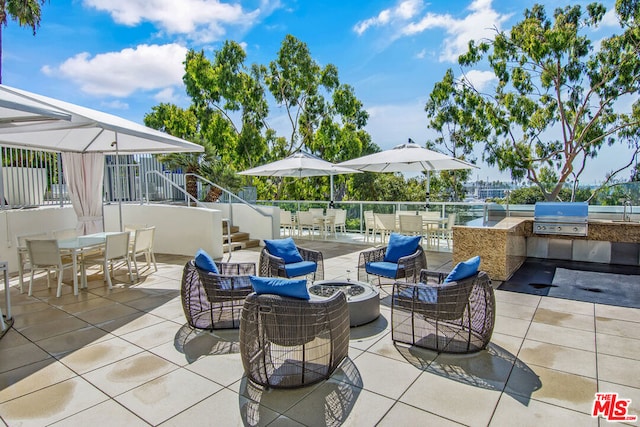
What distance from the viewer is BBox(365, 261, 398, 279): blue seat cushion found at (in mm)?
4586

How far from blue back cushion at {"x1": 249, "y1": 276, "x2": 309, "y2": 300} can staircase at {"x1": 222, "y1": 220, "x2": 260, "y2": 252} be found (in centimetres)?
606

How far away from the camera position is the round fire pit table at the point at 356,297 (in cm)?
375

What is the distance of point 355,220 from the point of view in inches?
443

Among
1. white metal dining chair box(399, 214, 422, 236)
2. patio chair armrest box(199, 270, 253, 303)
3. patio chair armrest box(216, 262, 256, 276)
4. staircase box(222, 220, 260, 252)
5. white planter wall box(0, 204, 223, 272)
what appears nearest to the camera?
A: patio chair armrest box(199, 270, 253, 303)

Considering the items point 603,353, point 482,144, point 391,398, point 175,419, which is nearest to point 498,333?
point 603,353

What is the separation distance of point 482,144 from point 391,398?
17.9 metres

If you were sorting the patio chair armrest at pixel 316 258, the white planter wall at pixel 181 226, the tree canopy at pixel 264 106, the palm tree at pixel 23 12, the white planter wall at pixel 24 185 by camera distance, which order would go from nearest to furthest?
the patio chair armrest at pixel 316 258, the white planter wall at pixel 24 185, the white planter wall at pixel 181 226, the palm tree at pixel 23 12, the tree canopy at pixel 264 106

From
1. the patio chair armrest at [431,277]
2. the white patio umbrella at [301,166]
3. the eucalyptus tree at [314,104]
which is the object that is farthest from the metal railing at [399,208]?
the eucalyptus tree at [314,104]

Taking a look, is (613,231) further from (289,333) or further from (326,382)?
(289,333)

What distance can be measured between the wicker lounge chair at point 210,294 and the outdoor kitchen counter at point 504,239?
3.78 meters

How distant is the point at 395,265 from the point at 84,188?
6301 mm

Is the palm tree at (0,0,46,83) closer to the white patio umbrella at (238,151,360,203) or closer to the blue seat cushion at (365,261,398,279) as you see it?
the white patio umbrella at (238,151,360,203)

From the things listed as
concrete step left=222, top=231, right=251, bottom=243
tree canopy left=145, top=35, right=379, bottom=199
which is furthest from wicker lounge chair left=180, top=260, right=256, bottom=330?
tree canopy left=145, top=35, right=379, bottom=199

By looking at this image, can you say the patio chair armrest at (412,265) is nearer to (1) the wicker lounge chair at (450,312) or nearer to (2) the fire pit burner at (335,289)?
(2) the fire pit burner at (335,289)
